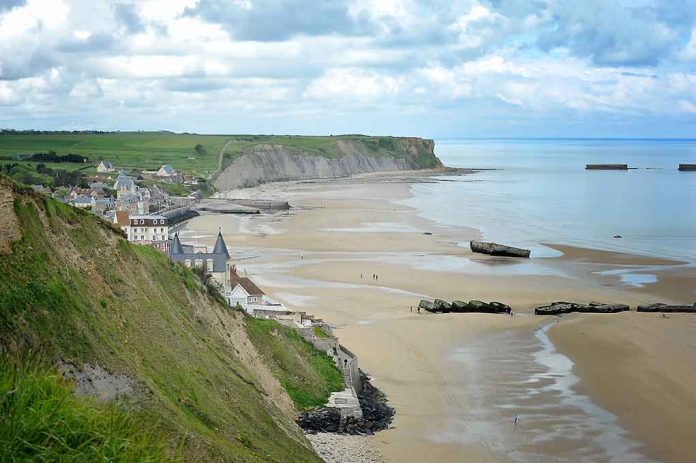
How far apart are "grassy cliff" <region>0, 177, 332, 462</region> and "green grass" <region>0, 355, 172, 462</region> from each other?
0.15 metres

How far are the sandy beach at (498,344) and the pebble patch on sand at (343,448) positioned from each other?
54 centimetres

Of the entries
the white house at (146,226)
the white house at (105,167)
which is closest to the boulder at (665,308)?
the white house at (146,226)

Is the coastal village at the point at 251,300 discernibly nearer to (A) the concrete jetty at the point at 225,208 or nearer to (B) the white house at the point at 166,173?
(A) the concrete jetty at the point at 225,208

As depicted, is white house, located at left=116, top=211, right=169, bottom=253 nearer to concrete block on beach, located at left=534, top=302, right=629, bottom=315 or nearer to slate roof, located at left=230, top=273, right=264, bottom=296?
slate roof, located at left=230, top=273, right=264, bottom=296

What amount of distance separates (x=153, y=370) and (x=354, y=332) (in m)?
23.4

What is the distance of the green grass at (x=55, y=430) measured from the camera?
7.93 meters

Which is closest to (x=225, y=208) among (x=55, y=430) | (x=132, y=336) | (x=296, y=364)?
(x=296, y=364)

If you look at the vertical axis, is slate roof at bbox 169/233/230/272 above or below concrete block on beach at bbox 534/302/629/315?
above

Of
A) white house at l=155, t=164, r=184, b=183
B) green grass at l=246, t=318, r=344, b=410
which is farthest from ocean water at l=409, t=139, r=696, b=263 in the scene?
green grass at l=246, t=318, r=344, b=410

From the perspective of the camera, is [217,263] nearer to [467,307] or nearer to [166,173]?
[467,307]

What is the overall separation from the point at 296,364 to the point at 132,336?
9.55 metres

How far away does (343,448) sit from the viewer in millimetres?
23141

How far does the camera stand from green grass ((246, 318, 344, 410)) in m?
25.9

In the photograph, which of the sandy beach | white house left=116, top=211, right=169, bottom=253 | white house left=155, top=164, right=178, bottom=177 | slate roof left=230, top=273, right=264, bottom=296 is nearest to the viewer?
the sandy beach
